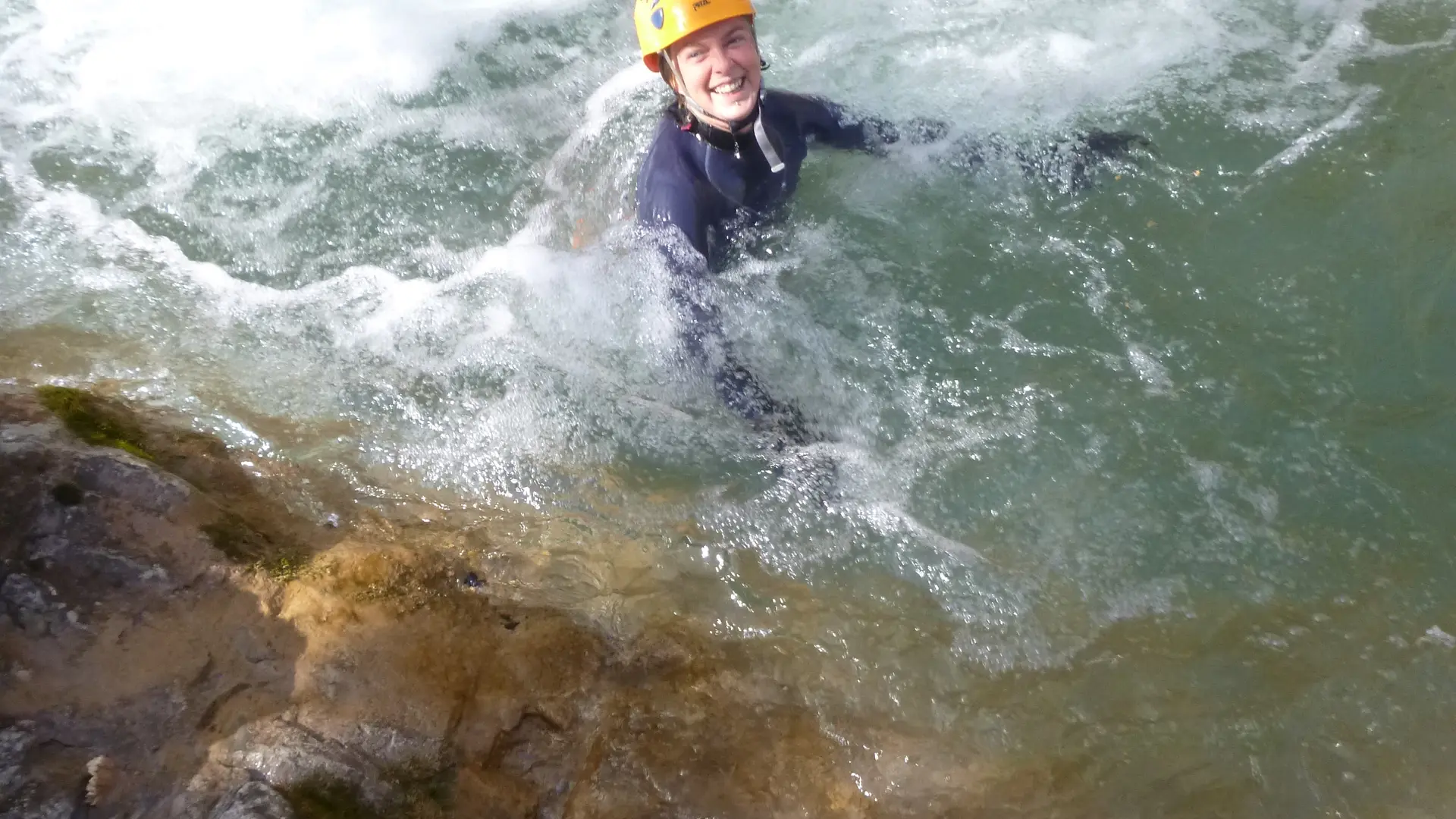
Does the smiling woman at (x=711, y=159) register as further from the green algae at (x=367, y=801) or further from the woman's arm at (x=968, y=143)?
the green algae at (x=367, y=801)

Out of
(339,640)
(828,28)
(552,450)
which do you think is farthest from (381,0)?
(339,640)

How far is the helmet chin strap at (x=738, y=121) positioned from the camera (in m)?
4.08

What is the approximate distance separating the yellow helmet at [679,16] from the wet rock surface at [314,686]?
2318mm

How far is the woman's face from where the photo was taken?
13.0 ft

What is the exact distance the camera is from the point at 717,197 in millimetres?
4230

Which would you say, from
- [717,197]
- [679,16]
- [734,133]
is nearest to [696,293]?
[717,197]

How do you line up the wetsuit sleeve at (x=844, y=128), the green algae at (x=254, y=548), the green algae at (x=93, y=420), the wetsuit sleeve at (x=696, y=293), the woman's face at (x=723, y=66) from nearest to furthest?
1. the green algae at (x=254, y=548)
2. the green algae at (x=93, y=420)
3. the wetsuit sleeve at (x=696, y=293)
4. the woman's face at (x=723, y=66)
5. the wetsuit sleeve at (x=844, y=128)

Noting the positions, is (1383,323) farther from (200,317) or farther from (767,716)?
(200,317)

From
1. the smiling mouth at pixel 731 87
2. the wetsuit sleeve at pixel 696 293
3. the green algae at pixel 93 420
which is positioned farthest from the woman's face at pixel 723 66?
the green algae at pixel 93 420

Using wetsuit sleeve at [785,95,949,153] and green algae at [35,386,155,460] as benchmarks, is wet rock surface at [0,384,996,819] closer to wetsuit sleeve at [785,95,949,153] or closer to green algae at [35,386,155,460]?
green algae at [35,386,155,460]

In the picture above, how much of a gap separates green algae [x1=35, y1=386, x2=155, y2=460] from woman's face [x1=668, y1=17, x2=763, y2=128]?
2497 millimetres

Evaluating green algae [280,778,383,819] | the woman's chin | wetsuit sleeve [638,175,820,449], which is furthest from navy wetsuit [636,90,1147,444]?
green algae [280,778,383,819]

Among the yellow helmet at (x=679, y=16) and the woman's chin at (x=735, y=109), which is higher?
the yellow helmet at (x=679, y=16)

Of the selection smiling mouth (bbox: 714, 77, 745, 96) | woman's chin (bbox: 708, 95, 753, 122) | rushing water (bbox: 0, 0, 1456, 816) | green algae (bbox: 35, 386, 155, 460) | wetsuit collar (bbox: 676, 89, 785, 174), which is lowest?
rushing water (bbox: 0, 0, 1456, 816)
